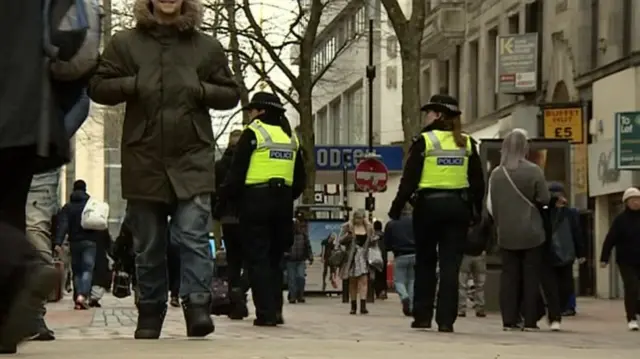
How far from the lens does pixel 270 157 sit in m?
14.3

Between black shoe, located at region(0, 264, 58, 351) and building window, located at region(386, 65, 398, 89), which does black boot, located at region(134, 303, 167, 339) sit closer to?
black shoe, located at region(0, 264, 58, 351)

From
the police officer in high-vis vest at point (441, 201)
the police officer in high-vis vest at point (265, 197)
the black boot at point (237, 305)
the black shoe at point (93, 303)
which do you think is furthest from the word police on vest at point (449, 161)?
the black shoe at point (93, 303)

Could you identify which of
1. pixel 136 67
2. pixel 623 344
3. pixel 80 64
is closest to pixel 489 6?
pixel 623 344

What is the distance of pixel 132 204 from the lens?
1040cm

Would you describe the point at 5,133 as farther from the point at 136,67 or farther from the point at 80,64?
the point at 136,67

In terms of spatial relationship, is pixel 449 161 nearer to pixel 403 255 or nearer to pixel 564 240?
pixel 564 240

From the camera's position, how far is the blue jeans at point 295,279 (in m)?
30.9

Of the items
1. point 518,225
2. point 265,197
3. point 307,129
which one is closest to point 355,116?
point 307,129

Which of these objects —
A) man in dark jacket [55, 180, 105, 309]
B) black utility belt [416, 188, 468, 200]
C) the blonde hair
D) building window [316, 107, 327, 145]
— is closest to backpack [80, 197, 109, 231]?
man in dark jacket [55, 180, 105, 309]

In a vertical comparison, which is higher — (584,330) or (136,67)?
(136,67)

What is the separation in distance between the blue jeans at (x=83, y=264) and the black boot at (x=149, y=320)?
12489 mm

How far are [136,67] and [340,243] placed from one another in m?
16.5

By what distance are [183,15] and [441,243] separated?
14.2 feet

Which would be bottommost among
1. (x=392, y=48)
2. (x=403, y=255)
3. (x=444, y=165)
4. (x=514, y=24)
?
(x=403, y=255)
